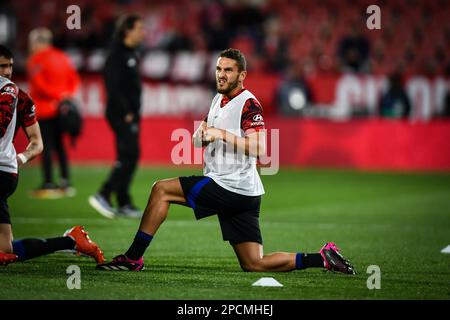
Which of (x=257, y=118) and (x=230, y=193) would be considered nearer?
(x=257, y=118)

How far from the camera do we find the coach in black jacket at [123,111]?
12.5m

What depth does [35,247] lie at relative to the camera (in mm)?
8109

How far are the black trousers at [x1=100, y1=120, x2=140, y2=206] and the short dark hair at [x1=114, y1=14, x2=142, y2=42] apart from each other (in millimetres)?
1157

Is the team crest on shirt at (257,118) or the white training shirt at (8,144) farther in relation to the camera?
the white training shirt at (8,144)

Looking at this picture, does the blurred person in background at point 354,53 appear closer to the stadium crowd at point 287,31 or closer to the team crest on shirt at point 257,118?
the stadium crowd at point 287,31

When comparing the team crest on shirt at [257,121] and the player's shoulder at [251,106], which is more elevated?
the player's shoulder at [251,106]

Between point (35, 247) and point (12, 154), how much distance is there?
84 centimetres

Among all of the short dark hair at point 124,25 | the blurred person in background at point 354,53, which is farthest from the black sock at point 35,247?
the blurred person in background at point 354,53

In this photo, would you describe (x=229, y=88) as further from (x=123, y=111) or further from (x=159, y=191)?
(x=123, y=111)

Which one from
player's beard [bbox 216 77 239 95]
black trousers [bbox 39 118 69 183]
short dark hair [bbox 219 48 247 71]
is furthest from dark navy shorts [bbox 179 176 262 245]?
black trousers [bbox 39 118 69 183]

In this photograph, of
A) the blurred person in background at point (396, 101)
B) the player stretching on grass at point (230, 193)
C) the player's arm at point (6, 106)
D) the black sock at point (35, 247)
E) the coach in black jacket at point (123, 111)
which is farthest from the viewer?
the blurred person in background at point (396, 101)

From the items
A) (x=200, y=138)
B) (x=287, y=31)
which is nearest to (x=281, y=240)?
(x=200, y=138)

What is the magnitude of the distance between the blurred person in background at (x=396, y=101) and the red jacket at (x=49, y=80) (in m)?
7.90
